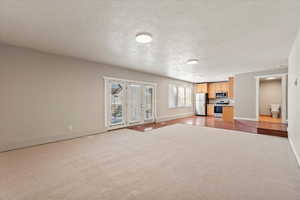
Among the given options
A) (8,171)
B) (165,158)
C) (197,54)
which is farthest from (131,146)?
(197,54)

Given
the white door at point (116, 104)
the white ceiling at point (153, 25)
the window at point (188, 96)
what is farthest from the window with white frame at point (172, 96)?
the white ceiling at point (153, 25)

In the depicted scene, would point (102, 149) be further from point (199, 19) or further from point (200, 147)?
point (199, 19)

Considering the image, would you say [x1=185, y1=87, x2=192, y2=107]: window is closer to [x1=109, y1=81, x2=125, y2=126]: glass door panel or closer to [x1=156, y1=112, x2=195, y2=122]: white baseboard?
[x1=156, y1=112, x2=195, y2=122]: white baseboard

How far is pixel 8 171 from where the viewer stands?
2199mm

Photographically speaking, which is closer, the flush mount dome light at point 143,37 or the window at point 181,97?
the flush mount dome light at point 143,37

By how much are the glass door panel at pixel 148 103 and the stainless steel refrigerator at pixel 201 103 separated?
4.50 m

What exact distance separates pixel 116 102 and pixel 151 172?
145 inches

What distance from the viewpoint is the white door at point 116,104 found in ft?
16.8

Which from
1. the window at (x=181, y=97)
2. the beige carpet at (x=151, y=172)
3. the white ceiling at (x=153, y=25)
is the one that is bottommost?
the beige carpet at (x=151, y=172)

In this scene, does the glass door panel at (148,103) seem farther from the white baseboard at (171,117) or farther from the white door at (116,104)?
the white door at (116,104)

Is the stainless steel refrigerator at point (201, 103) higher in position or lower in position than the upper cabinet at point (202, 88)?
lower

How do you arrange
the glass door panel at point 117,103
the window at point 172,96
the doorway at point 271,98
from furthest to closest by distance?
the window at point 172,96 → the doorway at point 271,98 → the glass door panel at point 117,103

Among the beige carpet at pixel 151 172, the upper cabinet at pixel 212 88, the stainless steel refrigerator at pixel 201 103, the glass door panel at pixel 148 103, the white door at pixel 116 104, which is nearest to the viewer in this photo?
the beige carpet at pixel 151 172

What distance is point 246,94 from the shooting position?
6.68m
